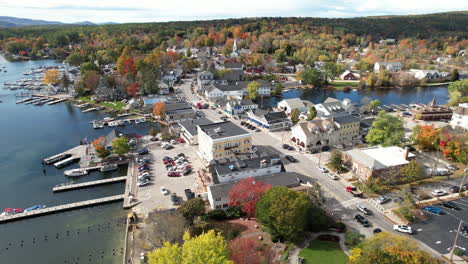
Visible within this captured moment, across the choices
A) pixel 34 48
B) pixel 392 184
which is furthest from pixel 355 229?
pixel 34 48

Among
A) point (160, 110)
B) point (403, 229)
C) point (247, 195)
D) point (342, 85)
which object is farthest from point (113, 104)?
point (342, 85)

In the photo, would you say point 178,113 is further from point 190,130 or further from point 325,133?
point 325,133

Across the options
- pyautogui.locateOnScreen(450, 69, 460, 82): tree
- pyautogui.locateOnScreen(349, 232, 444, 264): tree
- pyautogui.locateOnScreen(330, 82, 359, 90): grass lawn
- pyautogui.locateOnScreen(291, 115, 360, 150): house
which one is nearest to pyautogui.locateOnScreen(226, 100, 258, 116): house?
pyautogui.locateOnScreen(291, 115, 360, 150): house

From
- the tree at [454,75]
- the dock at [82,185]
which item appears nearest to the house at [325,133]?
the dock at [82,185]

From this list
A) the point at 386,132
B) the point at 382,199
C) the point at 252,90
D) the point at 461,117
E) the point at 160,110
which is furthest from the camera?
the point at 252,90

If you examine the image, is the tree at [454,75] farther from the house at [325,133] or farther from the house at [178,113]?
the house at [178,113]

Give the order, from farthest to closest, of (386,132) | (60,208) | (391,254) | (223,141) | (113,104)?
(113,104), (386,132), (223,141), (60,208), (391,254)

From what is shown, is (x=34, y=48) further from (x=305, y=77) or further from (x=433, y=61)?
(x=433, y=61)
